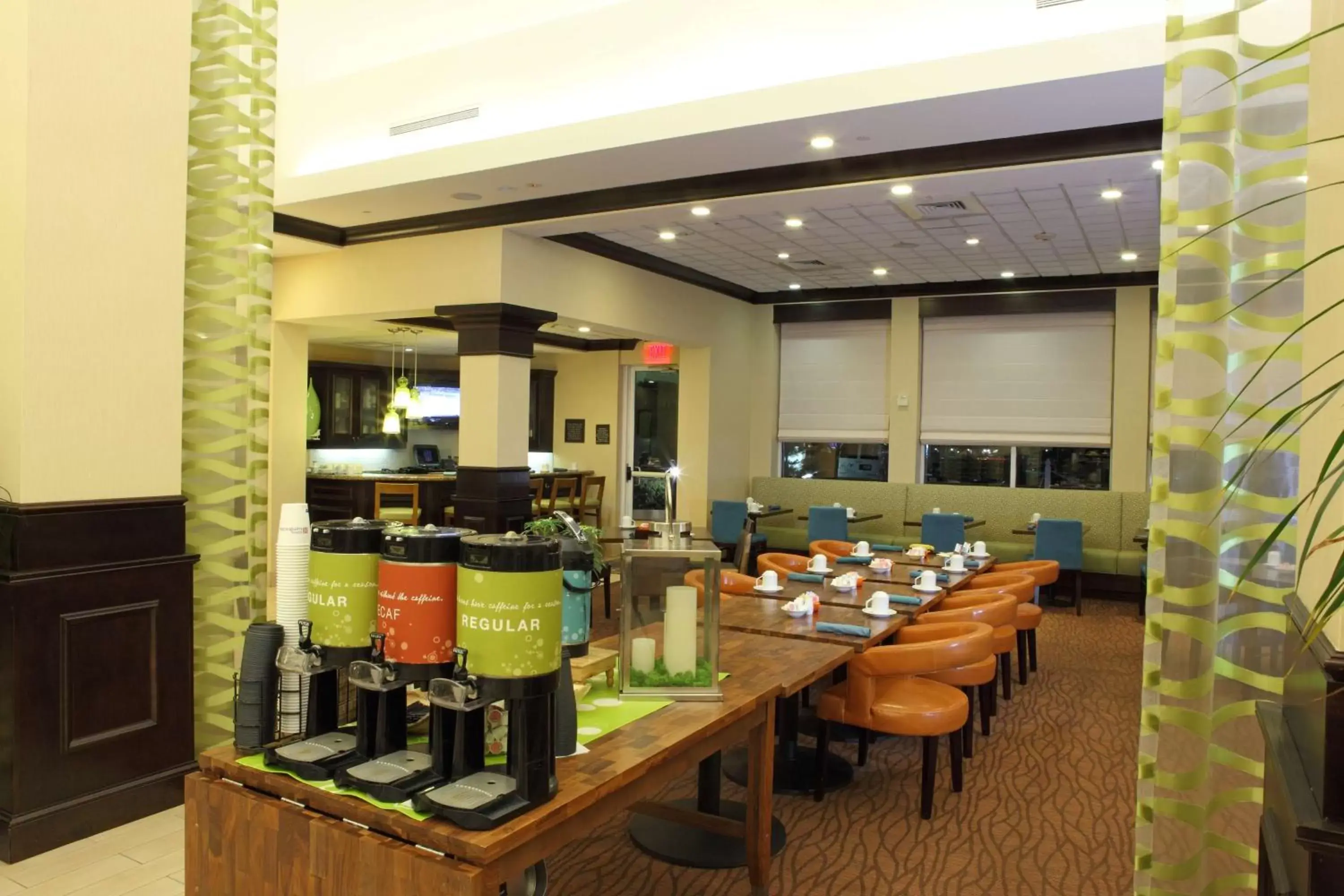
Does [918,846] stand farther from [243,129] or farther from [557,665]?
[243,129]

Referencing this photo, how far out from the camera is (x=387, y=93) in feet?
23.3

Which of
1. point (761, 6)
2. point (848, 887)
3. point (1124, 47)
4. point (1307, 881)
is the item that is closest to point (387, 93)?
point (761, 6)

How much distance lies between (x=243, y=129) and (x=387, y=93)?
11.9 ft

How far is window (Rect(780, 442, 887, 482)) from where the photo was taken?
11.1 m

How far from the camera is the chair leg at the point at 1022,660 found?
5.88 meters

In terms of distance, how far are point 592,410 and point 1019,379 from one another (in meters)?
6.05

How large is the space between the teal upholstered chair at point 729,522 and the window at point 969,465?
245cm

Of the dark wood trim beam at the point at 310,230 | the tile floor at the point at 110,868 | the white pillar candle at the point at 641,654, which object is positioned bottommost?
the tile floor at the point at 110,868

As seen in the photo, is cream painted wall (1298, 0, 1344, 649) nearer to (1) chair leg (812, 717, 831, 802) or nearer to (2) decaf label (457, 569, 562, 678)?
(2) decaf label (457, 569, 562, 678)

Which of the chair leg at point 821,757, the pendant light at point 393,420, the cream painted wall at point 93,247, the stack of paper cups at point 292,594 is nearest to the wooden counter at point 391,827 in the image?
the stack of paper cups at point 292,594

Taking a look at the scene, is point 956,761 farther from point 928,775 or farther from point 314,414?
point 314,414

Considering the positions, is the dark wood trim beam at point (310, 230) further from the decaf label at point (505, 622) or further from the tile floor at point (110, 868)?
the decaf label at point (505, 622)

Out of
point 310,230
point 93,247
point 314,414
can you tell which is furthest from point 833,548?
point 314,414

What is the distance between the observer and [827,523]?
31.3 feet
